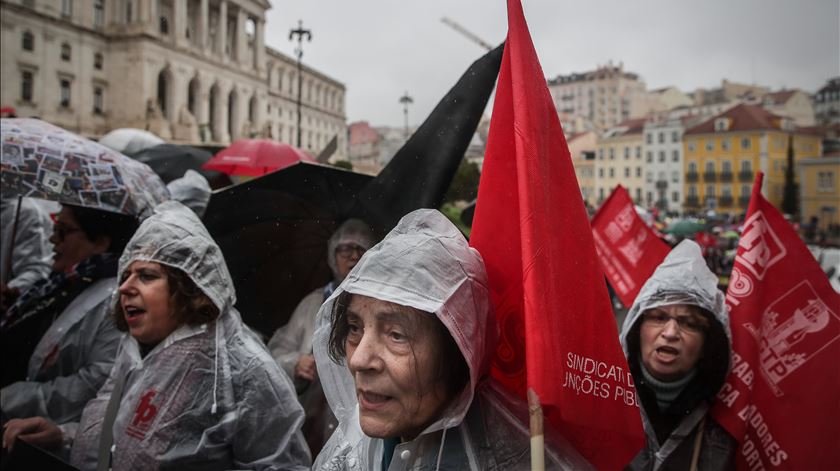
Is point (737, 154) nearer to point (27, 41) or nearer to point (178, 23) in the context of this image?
point (178, 23)

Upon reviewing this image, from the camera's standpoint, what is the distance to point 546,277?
130cm

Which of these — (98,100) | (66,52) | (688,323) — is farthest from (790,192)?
(688,323)

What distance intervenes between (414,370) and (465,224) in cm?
442

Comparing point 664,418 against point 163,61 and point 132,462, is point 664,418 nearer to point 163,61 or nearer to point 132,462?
point 132,462

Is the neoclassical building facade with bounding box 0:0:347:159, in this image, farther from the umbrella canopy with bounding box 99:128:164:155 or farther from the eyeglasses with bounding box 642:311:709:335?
the eyeglasses with bounding box 642:311:709:335

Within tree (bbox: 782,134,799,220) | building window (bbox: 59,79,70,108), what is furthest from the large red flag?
tree (bbox: 782,134,799,220)

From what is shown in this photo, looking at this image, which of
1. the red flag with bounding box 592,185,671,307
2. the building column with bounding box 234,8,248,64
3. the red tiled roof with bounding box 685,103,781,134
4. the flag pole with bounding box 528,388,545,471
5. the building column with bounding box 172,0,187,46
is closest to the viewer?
the flag pole with bounding box 528,388,545,471

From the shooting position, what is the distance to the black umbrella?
2.37 m

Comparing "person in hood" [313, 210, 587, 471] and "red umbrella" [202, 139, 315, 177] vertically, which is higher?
"red umbrella" [202, 139, 315, 177]

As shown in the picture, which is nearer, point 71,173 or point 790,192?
point 71,173

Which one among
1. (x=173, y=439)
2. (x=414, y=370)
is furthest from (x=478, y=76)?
(x=173, y=439)

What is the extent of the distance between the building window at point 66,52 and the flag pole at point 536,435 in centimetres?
4922

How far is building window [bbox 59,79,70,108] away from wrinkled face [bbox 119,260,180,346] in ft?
153

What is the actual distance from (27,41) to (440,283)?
47.0 m
